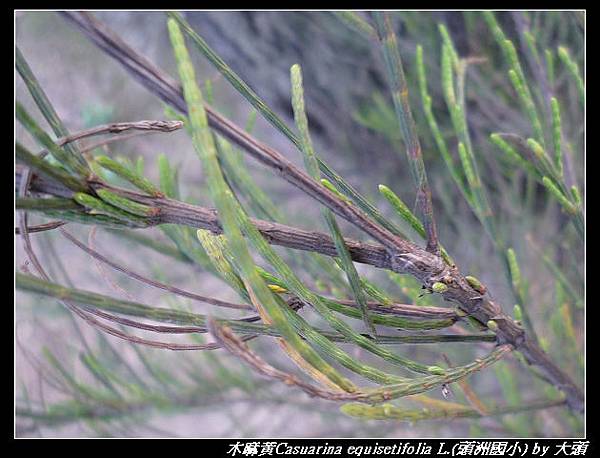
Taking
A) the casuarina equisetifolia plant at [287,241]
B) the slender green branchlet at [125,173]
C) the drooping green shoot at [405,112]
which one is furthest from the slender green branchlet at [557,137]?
Answer: the slender green branchlet at [125,173]

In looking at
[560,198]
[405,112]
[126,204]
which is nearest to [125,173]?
[126,204]

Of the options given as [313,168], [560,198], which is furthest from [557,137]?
[313,168]

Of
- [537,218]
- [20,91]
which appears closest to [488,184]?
[537,218]

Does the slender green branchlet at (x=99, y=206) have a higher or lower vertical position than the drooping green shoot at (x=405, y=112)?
lower

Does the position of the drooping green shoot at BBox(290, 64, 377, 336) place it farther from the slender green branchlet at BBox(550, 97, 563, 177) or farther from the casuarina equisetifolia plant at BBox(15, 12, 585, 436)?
the slender green branchlet at BBox(550, 97, 563, 177)

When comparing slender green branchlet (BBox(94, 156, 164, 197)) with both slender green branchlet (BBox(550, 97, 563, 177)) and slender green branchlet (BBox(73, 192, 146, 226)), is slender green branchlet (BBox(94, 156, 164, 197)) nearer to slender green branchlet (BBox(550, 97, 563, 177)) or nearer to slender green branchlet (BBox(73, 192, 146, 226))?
slender green branchlet (BBox(73, 192, 146, 226))

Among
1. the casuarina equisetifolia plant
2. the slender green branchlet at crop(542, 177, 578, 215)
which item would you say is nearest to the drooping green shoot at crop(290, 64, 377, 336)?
the casuarina equisetifolia plant

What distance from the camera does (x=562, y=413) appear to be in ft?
2.08

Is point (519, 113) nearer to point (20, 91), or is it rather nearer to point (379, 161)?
point (379, 161)

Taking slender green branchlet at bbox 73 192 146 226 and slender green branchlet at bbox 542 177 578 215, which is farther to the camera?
slender green branchlet at bbox 542 177 578 215

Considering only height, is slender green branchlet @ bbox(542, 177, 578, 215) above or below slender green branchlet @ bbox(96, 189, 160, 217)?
above

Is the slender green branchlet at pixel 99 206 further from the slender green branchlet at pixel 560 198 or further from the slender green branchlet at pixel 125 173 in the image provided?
the slender green branchlet at pixel 560 198

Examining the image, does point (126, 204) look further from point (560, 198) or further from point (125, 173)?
point (560, 198)

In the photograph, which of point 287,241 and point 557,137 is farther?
point 557,137
